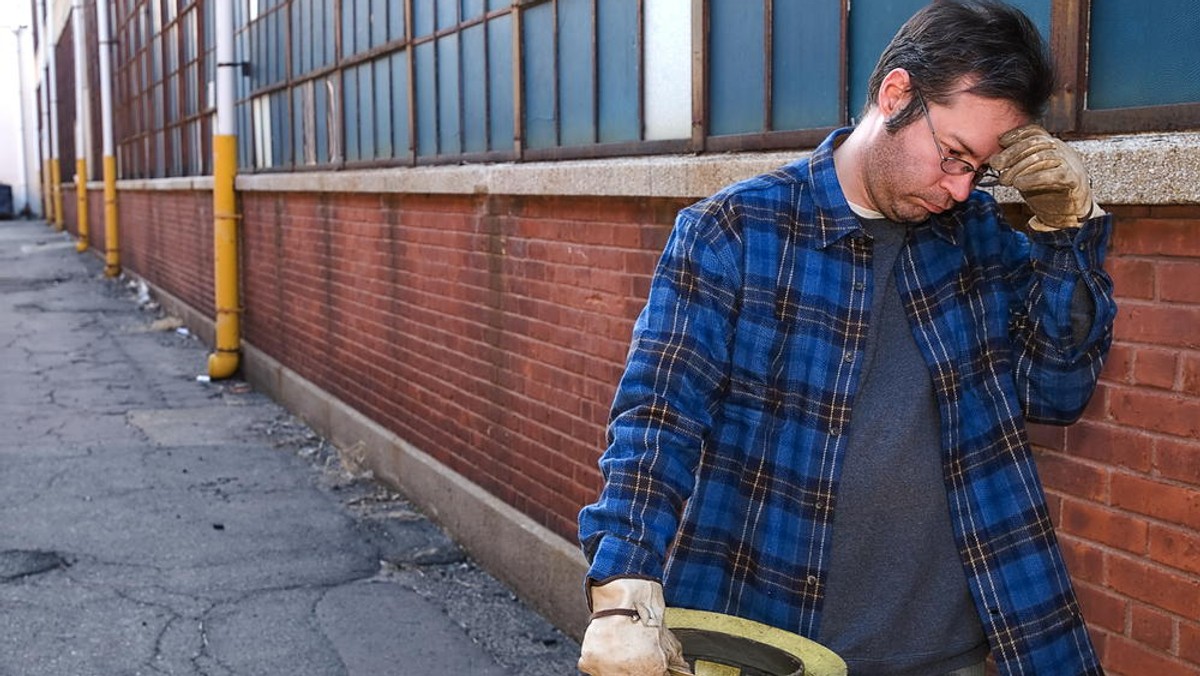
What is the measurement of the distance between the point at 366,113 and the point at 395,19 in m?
A: 0.82

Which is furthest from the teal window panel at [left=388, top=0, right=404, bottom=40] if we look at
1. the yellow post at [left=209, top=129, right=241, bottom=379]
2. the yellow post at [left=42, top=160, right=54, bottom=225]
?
the yellow post at [left=42, top=160, right=54, bottom=225]

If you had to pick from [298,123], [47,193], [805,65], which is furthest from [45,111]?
[805,65]

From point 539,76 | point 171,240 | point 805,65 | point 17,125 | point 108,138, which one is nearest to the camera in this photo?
point 805,65

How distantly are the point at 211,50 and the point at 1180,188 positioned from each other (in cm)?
1193

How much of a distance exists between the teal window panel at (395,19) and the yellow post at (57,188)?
3082 centimetres

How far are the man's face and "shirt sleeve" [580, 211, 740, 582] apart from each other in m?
0.29

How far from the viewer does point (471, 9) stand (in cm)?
615

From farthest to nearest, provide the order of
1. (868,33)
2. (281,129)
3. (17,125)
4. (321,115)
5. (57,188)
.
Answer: (17,125) < (57,188) < (281,129) < (321,115) < (868,33)

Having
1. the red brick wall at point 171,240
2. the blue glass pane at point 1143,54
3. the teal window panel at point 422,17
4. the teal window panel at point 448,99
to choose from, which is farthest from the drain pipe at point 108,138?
the blue glass pane at point 1143,54

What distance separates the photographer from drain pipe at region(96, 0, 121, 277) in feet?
66.3

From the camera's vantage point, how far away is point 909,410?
2.25m

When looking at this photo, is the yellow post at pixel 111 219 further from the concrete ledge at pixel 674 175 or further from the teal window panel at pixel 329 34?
the teal window panel at pixel 329 34

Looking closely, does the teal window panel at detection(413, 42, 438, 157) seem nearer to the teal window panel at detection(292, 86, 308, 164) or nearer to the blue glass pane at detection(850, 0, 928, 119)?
the teal window panel at detection(292, 86, 308, 164)

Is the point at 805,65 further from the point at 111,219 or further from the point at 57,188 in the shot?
the point at 57,188
